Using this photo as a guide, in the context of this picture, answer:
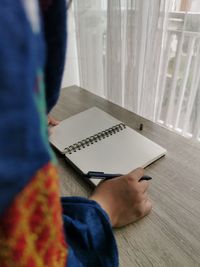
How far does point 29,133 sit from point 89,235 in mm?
301

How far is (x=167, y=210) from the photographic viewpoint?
48cm

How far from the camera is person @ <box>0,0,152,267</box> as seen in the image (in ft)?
0.46

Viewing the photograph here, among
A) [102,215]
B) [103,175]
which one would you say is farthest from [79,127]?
[102,215]

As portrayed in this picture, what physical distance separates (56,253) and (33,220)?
7 cm

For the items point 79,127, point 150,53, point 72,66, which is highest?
point 150,53

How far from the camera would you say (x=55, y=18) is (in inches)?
7.8

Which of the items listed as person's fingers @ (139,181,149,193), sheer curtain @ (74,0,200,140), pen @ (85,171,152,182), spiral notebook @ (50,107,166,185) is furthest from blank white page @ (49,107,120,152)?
sheer curtain @ (74,0,200,140)

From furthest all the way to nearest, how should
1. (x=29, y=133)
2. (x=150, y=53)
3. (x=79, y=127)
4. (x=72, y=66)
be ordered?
(x=72, y=66) < (x=150, y=53) < (x=79, y=127) < (x=29, y=133)

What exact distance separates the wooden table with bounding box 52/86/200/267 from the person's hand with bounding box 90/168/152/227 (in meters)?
0.02

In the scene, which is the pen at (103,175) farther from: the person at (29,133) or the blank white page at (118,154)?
the person at (29,133)

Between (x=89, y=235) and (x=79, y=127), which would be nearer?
(x=89, y=235)

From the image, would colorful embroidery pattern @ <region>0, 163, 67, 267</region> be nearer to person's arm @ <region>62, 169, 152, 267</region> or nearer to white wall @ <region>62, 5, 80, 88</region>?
person's arm @ <region>62, 169, 152, 267</region>

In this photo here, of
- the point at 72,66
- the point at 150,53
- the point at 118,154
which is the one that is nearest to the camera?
the point at 118,154

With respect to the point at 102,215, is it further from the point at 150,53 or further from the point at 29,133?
the point at 150,53
